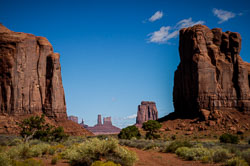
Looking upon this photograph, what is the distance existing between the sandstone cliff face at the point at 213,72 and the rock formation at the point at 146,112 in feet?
306

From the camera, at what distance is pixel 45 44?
2482 inches

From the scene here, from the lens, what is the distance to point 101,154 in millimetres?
11414

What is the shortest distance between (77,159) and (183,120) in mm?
45204

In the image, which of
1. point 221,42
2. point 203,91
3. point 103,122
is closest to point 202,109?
point 203,91

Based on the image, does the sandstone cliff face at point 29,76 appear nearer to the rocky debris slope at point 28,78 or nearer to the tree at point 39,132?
the rocky debris slope at point 28,78

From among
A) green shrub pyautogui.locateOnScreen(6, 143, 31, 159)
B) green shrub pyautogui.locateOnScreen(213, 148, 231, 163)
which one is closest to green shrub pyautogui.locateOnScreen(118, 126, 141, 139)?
green shrub pyautogui.locateOnScreen(213, 148, 231, 163)

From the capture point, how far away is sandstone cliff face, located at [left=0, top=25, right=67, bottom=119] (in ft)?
182

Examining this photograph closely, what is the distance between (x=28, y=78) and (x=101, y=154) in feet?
171

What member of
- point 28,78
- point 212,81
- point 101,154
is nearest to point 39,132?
point 101,154

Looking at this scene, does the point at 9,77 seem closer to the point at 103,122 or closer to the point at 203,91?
the point at 203,91

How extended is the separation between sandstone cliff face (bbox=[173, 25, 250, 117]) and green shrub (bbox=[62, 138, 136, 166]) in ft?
142

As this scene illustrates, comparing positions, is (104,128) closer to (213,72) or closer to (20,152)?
(213,72)

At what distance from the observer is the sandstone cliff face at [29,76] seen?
5553 centimetres

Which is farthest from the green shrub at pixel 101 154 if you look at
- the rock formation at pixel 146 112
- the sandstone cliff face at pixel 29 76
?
the rock formation at pixel 146 112
